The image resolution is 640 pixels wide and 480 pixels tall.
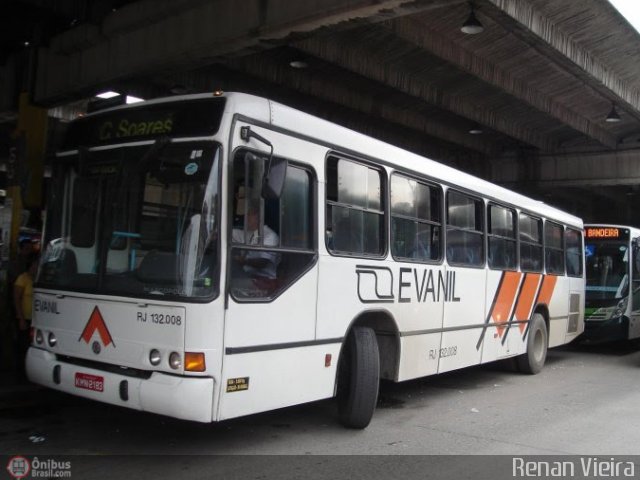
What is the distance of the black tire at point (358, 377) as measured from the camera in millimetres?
6387

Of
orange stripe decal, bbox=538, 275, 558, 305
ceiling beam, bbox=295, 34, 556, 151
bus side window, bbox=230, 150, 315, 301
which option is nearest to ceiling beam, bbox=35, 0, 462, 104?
ceiling beam, bbox=295, 34, 556, 151

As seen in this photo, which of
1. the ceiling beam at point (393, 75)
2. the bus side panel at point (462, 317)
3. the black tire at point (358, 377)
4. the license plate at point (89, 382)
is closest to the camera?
the license plate at point (89, 382)

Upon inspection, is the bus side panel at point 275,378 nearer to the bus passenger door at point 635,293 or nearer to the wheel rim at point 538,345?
the wheel rim at point 538,345

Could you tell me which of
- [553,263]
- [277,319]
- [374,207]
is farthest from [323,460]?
[553,263]

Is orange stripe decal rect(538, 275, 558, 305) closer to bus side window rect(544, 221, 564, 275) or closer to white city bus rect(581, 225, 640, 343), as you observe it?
bus side window rect(544, 221, 564, 275)

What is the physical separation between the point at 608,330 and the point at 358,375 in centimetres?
977

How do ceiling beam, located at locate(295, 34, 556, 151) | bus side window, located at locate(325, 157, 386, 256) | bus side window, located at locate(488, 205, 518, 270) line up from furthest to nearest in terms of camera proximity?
ceiling beam, located at locate(295, 34, 556, 151) < bus side window, located at locate(488, 205, 518, 270) < bus side window, located at locate(325, 157, 386, 256)

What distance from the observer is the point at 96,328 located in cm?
538

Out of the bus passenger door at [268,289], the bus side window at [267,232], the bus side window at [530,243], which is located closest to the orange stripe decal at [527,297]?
the bus side window at [530,243]

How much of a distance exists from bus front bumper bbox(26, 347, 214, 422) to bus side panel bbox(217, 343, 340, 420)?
0.20 meters

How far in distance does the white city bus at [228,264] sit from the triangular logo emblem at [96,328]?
0.05 ft

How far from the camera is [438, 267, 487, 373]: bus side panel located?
8102 millimetres

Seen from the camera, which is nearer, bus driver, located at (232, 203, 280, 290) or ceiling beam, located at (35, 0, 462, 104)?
bus driver, located at (232, 203, 280, 290)

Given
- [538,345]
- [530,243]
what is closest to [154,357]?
[530,243]
